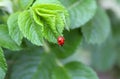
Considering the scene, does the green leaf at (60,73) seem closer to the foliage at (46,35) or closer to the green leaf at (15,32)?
the foliage at (46,35)

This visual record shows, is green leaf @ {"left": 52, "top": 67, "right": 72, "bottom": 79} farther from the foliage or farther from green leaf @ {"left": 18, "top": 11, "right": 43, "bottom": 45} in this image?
green leaf @ {"left": 18, "top": 11, "right": 43, "bottom": 45}

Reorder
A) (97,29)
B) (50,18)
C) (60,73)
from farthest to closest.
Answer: (97,29) < (60,73) < (50,18)

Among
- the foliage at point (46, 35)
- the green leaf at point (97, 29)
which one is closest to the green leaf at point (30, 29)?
the foliage at point (46, 35)

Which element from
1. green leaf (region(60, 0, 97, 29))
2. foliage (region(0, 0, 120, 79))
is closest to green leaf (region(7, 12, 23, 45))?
foliage (region(0, 0, 120, 79))

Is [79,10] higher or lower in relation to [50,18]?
higher

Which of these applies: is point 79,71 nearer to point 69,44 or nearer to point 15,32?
point 69,44

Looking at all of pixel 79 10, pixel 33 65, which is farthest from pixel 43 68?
pixel 79 10

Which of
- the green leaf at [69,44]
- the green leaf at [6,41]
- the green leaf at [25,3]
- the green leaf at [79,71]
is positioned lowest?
the green leaf at [6,41]

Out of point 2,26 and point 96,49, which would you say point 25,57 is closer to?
point 2,26
